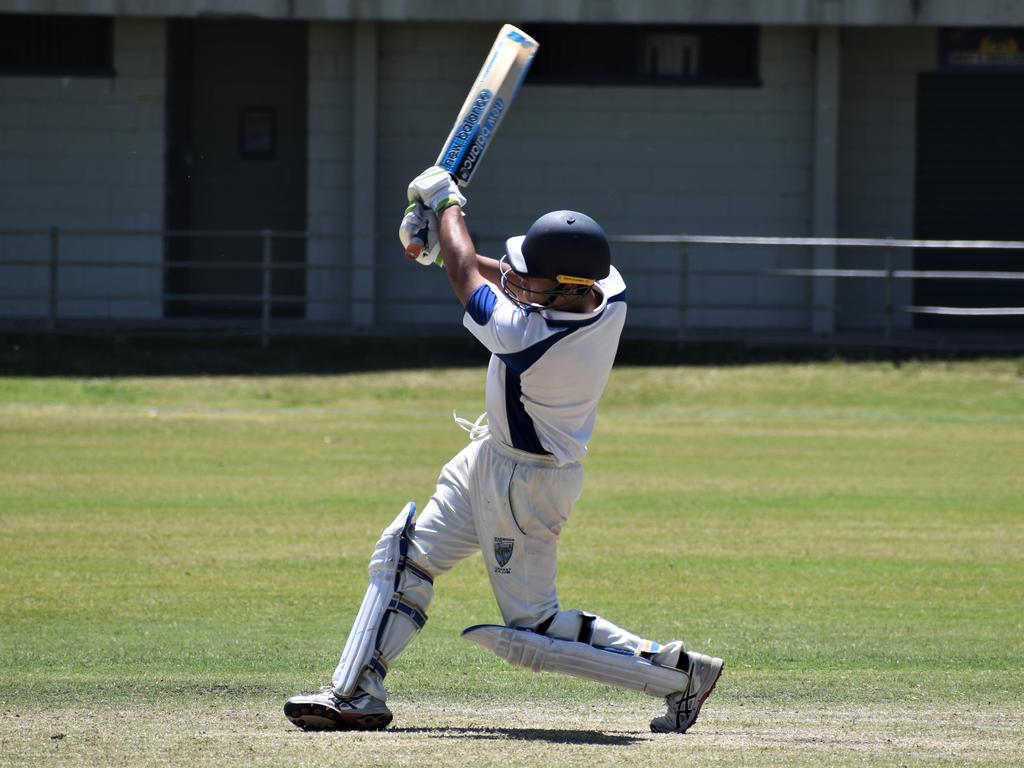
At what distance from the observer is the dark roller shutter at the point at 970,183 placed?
2423 cm

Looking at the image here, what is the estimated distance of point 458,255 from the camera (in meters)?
6.05

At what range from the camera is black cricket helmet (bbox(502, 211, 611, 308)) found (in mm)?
5945

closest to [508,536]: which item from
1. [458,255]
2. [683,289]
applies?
[458,255]

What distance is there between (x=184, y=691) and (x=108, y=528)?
4.77 m

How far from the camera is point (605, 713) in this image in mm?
6863

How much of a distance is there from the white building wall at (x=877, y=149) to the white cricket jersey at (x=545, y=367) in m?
18.7

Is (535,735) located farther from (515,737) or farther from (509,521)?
(509,521)

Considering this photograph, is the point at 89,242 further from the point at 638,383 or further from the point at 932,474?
the point at 932,474

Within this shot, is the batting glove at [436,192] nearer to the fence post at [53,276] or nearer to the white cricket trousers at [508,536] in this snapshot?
the white cricket trousers at [508,536]

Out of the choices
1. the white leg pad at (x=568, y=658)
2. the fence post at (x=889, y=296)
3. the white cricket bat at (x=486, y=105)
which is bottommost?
the white leg pad at (x=568, y=658)

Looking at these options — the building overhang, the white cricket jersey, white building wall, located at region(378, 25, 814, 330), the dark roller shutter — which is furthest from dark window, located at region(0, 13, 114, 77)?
the white cricket jersey

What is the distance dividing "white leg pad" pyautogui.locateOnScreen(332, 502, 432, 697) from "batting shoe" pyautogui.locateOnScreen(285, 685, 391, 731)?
0.04 m

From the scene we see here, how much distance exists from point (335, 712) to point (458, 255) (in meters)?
1.76

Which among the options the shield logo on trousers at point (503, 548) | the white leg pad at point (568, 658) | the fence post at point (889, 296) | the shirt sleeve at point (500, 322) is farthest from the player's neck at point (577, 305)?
the fence post at point (889, 296)
